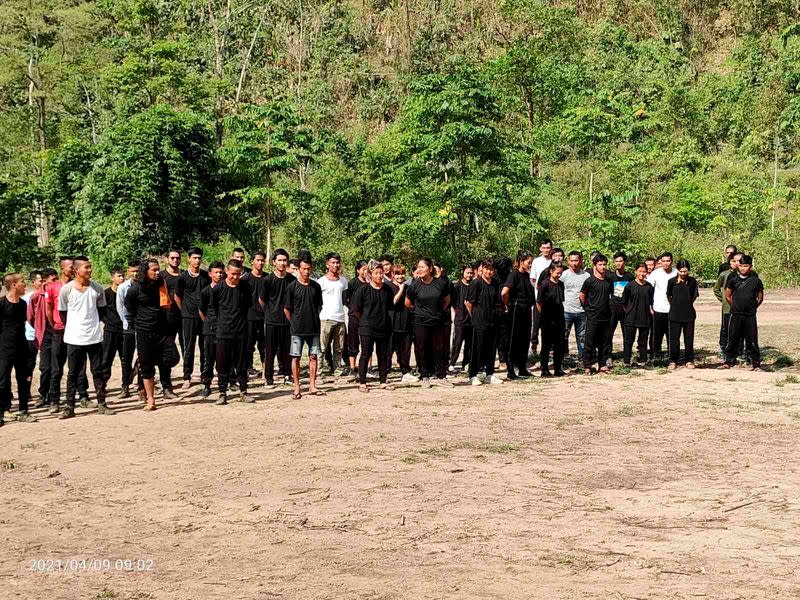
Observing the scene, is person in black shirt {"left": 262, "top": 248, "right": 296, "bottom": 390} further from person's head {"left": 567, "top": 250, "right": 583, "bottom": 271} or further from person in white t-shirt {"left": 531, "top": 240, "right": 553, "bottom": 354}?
person's head {"left": 567, "top": 250, "right": 583, "bottom": 271}

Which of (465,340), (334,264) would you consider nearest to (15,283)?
(334,264)

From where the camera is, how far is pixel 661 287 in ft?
48.9

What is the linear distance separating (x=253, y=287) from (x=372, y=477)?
554 cm

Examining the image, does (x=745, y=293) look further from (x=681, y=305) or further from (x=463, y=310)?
(x=463, y=310)

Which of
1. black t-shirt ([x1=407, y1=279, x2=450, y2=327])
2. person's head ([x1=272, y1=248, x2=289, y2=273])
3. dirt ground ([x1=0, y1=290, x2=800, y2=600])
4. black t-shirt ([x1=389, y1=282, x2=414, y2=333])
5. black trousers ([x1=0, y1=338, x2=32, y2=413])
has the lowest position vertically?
dirt ground ([x1=0, y1=290, x2=800, y2=600])

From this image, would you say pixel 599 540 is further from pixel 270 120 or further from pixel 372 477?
pixel 270 120

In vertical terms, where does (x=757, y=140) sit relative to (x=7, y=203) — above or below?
above

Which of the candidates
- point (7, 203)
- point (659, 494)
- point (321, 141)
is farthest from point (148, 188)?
point (659, 494)

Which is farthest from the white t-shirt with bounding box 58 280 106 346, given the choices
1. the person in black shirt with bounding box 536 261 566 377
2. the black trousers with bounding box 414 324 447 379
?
the person in black shirt with bounding box 536 261 566 377

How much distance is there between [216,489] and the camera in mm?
7824

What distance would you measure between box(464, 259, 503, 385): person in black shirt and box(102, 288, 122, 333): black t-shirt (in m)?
5.01

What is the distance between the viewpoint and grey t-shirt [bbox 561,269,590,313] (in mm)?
14445

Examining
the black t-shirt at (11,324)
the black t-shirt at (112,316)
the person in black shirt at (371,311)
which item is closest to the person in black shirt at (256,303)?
the person in black shirt at (371,311)

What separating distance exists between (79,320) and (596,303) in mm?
7592
